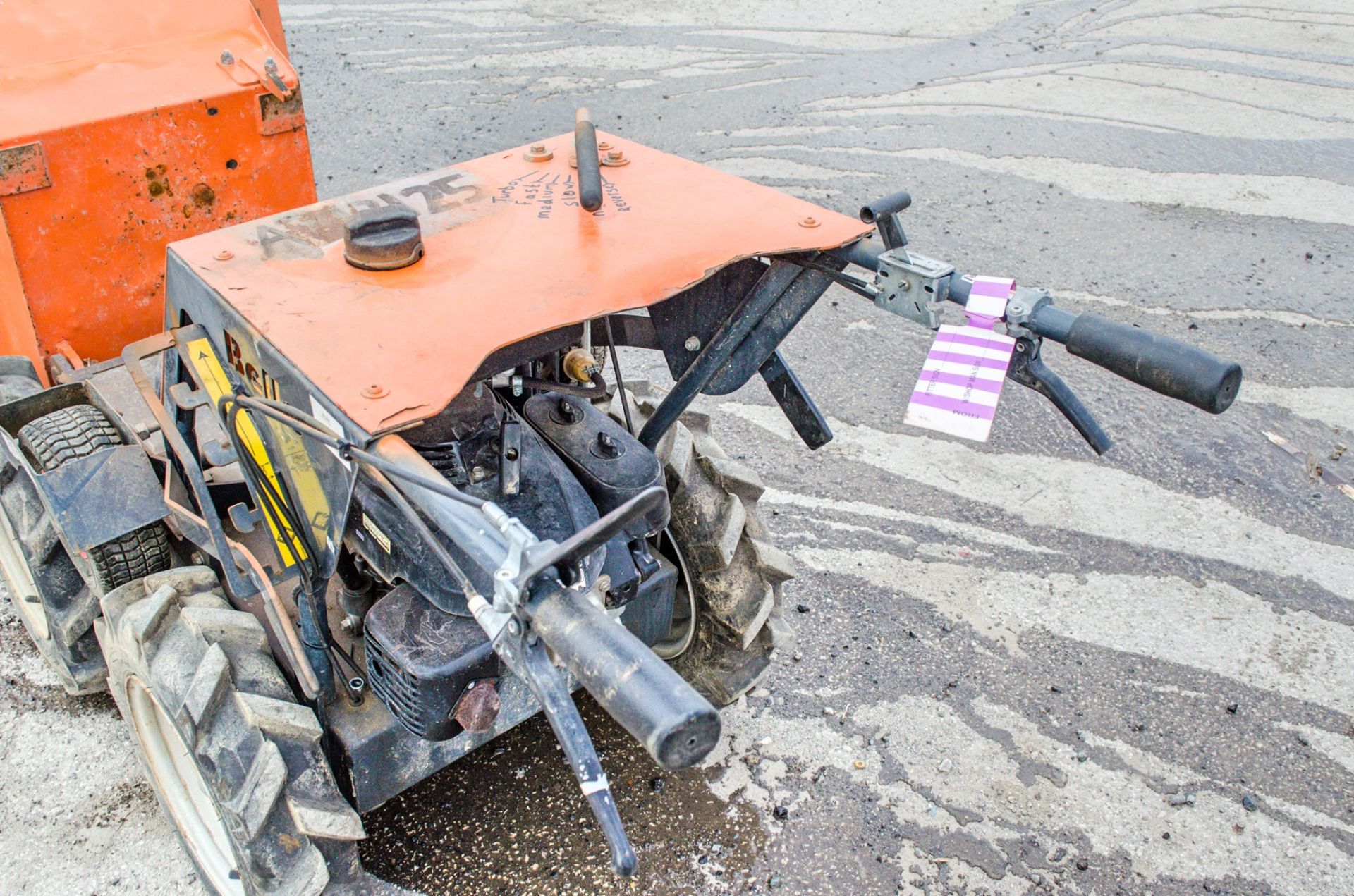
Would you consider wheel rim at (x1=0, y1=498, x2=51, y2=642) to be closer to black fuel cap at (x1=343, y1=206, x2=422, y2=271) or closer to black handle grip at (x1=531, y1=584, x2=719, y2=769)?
black fuel cap at (x1=343, y1=206, x2=422, y2=271)

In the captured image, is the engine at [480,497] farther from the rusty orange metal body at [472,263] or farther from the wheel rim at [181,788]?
the wheel rim at [181,788]

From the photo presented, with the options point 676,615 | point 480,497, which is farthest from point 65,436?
point 676,615

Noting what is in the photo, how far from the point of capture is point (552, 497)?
7.89ft

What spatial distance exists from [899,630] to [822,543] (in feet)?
1.64

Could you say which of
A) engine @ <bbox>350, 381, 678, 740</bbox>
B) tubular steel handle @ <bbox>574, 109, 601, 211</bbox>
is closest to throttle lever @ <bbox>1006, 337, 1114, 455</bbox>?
engine @ <bbox>350, 381, 678, 740</bbox>

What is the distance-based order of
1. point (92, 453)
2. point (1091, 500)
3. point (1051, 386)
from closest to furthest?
point (1051, 386) → point (92, 453) → point (1091, 500)

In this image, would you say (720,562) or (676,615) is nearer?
(720,562)

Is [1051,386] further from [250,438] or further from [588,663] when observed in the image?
[250,438]

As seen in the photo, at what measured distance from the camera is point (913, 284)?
2289 millimetres

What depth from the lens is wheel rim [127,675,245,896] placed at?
8.81 feet

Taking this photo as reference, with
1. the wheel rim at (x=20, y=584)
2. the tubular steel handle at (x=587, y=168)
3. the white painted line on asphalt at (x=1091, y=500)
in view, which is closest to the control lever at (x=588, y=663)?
the tubular steel handle at (x=587, y=168)

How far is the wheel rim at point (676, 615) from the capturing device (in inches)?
118

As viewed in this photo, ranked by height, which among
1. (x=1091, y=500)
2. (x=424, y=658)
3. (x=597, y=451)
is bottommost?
(x=1091, y=500)

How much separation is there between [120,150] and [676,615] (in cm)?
212
